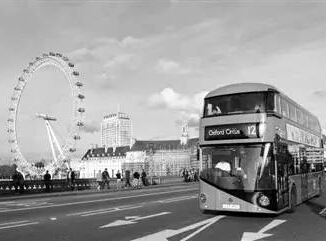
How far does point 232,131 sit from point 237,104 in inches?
42.9

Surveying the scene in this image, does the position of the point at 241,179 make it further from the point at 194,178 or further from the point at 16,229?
the point at 194,178

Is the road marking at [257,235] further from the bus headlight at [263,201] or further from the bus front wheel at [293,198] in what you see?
the bus front wheel at [293,198]

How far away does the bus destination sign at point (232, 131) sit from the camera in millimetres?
15008

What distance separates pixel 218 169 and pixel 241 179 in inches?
33.1

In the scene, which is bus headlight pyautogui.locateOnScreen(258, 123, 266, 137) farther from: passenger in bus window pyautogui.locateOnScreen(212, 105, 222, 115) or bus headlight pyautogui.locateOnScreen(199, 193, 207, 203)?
bus headlight pyautogui.locateOnScreen(199, 193, 207, 203)

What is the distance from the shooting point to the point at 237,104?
15812mm

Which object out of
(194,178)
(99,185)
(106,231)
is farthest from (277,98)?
(194,178)

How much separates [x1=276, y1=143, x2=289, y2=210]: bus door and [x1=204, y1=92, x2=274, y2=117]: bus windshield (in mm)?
1495

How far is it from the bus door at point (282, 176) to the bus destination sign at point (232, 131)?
1.19 metres

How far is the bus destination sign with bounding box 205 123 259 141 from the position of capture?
49.2 ft

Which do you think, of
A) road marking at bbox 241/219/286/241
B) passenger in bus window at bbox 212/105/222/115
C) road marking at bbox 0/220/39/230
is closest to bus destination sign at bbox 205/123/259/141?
passenger in bus window at bbox 212/105/222/115

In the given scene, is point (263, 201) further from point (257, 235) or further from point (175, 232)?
point (175, 232)

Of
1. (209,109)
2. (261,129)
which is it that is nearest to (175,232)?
(261,129)

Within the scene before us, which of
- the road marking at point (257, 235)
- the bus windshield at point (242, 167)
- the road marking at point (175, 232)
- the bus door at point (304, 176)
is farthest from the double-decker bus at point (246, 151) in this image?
the bus door at point (304, 176)
